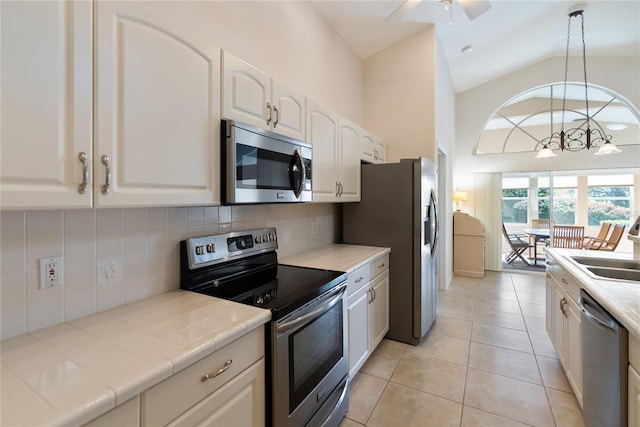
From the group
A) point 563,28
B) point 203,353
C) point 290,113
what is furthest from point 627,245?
point 203,353

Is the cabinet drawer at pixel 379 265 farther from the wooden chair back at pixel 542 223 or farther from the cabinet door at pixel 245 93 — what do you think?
the wooden chair back at pixel 542 223

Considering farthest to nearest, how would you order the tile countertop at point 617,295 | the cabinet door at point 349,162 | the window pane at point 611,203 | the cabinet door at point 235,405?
the window pane at point 611,203
the cabinet door at point 349,162
the tile countertop at point 617,295
the cabinet door at point 235,405

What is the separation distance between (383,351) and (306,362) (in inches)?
57.4

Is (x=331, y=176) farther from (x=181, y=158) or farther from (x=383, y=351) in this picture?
(x=383, y=351)

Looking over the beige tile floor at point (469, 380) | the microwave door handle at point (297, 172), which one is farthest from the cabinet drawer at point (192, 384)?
the beige tile floor at point (469, 380)

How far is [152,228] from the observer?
1.45 meters

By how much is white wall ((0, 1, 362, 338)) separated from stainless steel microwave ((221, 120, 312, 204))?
0.36m

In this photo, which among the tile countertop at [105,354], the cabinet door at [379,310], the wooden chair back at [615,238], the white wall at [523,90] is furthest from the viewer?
the wooden chair back at [615,238]

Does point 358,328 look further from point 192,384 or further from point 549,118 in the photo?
point 549,118

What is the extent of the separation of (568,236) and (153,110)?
6836mm

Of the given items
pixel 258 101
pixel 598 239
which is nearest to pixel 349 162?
pixel 258 101

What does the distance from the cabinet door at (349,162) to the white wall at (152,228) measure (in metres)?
0.37

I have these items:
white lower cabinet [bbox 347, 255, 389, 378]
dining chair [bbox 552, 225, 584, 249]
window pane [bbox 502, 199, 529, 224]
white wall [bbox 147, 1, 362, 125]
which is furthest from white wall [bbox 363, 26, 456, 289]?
dining chair [bbox 552, 225, 584, 249]

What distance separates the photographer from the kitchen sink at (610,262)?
83.5 inches
